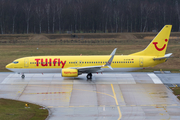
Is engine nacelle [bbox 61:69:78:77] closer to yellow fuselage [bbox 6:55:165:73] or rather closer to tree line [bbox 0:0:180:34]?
yellow fuselage [bbox 6:55:165:73]

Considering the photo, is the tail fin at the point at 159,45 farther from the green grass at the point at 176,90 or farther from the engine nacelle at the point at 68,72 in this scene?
the engine nacelle at the point at 68,72

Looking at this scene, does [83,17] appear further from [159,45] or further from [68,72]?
[68,72]

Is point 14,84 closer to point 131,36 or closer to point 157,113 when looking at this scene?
point 157,113

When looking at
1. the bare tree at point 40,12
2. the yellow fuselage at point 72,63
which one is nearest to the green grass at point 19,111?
the yellow fuselage at point 72,63

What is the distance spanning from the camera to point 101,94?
3422 cm

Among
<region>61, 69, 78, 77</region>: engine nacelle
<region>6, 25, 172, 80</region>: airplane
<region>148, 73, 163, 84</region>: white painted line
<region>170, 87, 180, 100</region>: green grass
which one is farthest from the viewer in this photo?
<region>6, 25, 172, 80</region>: airplane

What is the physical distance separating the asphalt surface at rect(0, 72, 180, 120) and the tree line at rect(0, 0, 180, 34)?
3453 inches

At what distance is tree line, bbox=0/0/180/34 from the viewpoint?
131125mm

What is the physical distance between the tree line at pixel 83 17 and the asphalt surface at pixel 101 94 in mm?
→ 87717

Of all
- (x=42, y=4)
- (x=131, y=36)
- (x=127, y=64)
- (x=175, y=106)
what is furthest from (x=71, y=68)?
(x=42, y=4)

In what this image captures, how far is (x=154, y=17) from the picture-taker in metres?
136

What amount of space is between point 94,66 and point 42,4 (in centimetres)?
10825

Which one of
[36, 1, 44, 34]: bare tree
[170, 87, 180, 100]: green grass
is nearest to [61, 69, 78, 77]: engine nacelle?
[170, 87, 180, 100]: green grass

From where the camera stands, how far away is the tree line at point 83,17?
430ft
